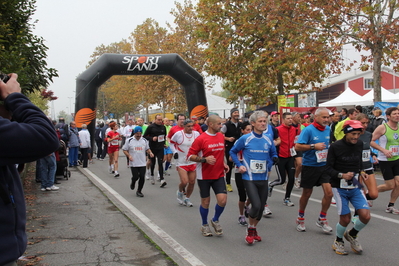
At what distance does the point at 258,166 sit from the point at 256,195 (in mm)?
431

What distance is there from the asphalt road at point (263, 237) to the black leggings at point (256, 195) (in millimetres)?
470

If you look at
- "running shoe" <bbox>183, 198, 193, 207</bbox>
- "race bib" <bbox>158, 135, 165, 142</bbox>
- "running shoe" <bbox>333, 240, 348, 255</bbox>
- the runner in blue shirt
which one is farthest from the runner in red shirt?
"race bib" <bbox>158, 135, 165, 142</bbox>

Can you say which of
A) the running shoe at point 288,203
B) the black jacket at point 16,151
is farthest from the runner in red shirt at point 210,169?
the black jacket at point 16,151

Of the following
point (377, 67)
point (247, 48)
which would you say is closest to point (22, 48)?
point (377, 67)

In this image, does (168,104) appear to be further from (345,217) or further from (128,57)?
(345,217)

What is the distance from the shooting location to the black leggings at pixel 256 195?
19.9 ft

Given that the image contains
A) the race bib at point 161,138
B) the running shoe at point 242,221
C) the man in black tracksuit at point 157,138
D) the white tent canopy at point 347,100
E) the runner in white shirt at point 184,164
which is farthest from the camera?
the white tent canopy at point 347,100

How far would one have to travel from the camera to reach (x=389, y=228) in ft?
22.2

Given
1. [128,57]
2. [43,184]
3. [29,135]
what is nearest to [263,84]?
[128,57]

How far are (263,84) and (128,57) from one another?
8320 mm

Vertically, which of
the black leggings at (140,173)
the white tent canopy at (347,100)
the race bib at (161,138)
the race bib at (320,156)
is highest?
the white tent canopy at (347,100)

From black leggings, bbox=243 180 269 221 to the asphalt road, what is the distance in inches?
18.5

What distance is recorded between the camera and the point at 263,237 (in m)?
6.52

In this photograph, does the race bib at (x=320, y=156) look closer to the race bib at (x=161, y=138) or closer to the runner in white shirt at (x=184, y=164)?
the runner in white shirt at (x=184, y=164)
